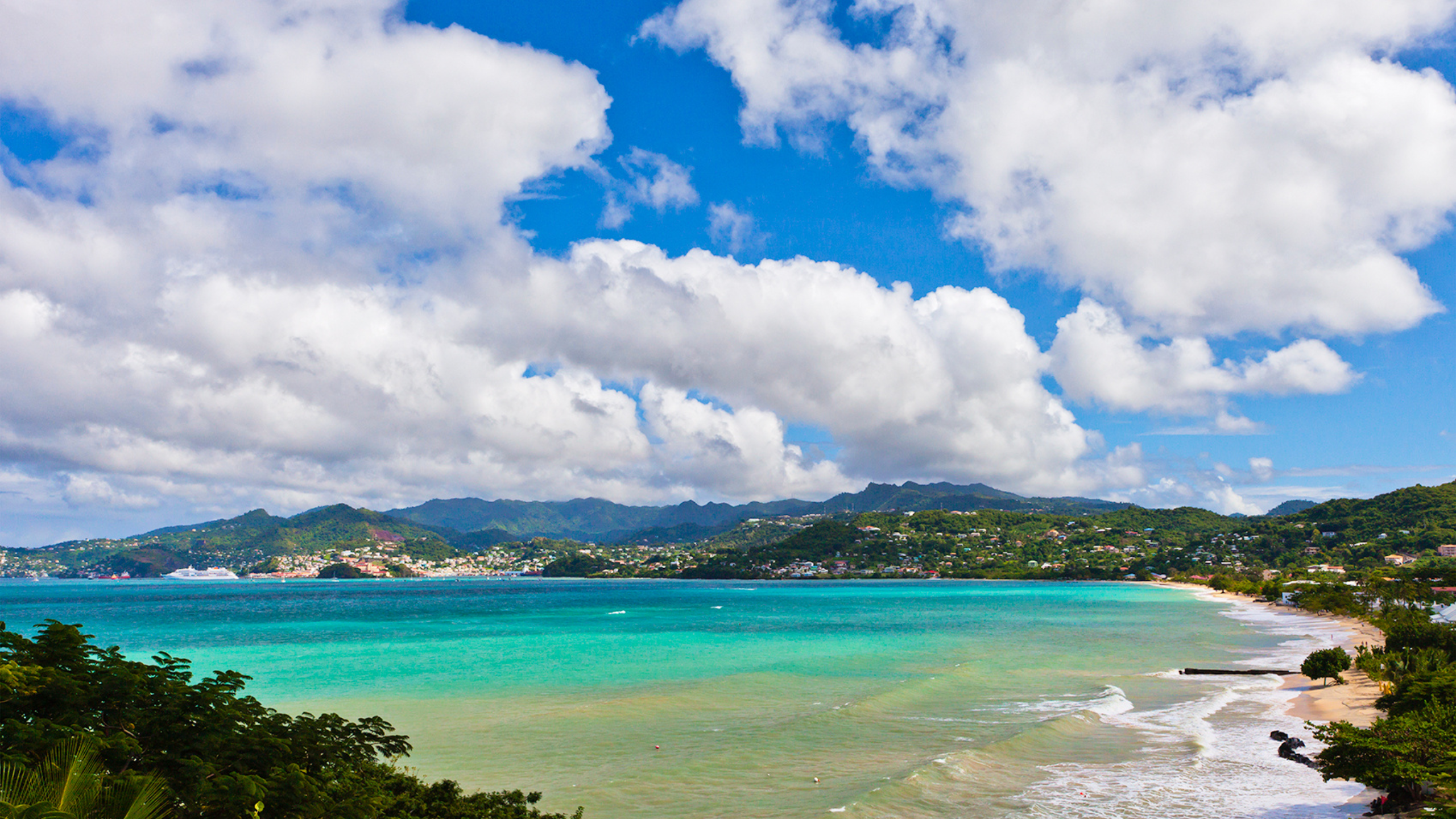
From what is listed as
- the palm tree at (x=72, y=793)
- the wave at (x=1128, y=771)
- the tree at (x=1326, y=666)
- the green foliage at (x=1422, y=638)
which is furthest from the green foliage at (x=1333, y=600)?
the palm tree at (x=72, y=793)

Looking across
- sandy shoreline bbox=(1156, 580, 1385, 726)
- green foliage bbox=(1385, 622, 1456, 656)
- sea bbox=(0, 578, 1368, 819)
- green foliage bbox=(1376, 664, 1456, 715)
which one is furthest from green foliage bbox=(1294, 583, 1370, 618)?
green foliage bbox=(1376, 664, 1456, 715)

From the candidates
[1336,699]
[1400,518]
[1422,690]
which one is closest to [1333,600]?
[1336,699]

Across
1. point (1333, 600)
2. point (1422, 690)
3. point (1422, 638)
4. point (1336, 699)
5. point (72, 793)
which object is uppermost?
point (72, 793)

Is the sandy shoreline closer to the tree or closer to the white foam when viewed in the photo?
the tree

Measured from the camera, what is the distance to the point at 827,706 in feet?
89.7

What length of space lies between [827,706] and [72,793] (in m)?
Result: 24.9

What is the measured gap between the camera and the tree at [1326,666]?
29719mm

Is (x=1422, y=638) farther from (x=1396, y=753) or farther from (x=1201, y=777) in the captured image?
(x=1396, y=753)

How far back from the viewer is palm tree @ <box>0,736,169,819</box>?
16.0ft

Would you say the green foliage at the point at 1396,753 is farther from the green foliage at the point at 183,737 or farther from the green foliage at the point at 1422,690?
the green foliage at the point at 183,737

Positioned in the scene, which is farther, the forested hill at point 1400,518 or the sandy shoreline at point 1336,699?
the forested hill at point 1400,518

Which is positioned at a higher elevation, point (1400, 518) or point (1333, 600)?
point (1400, 518)

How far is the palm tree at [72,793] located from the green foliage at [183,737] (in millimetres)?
128

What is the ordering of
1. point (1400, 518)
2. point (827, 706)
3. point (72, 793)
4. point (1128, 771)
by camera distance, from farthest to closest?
point (1400, 518)
point (827, 706)
point (1128, 771)
point (72, 793)
